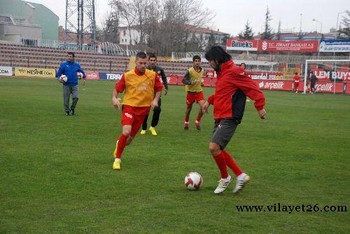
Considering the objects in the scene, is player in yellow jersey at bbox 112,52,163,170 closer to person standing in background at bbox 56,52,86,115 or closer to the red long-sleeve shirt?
the red long-sleeve shirt

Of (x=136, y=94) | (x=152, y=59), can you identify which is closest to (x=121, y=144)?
(x=136, y=94)

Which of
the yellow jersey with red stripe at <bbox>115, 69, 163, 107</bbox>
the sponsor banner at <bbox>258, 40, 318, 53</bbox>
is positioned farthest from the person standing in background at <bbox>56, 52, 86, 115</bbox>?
the sponsor banner at <bbox>258, 40, 318, 53</bbox>

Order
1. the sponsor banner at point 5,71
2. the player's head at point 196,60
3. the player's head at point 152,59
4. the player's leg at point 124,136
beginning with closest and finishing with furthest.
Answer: the player's leg at point 124,136
the player's head at point 152,59
the player's head at point 196,60
the sponsor banner at point 5,71

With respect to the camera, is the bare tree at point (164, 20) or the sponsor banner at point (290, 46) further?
the bare tree at point (164, 20)

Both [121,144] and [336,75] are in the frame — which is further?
[336,75]

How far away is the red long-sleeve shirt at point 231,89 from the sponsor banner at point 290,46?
158 feet

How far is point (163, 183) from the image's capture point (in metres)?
7.23

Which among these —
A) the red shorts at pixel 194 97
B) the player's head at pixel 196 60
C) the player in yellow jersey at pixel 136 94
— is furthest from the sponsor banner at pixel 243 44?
the player in yellow jersey at pixel 136 94

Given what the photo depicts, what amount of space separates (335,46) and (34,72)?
28.9 meters

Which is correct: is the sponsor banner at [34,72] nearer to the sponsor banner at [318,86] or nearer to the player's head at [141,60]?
the sponsor banner at [318,86]

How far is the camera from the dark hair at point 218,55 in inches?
265

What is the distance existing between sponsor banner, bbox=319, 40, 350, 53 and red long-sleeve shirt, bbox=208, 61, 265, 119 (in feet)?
133

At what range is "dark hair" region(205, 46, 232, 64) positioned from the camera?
6730 millimetres

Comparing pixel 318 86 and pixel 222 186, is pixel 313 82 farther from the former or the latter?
pixel 222 186
